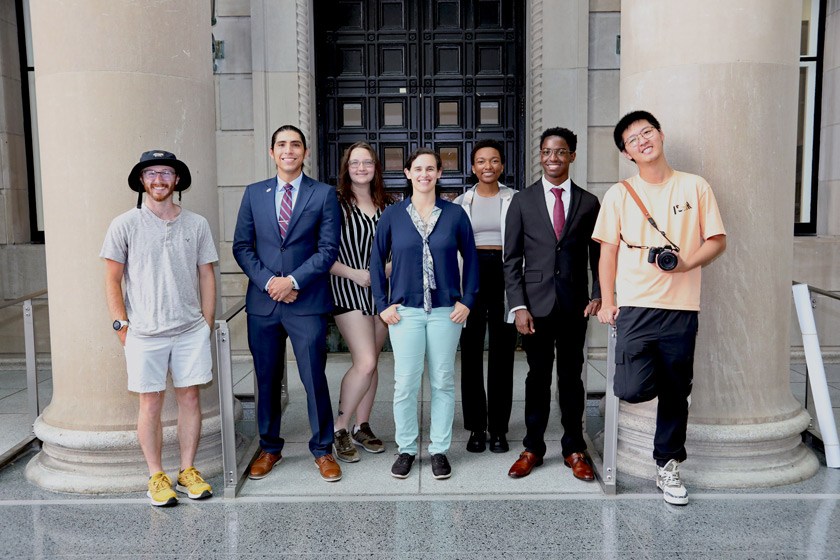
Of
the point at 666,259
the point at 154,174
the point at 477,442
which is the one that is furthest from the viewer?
the point at 477,442

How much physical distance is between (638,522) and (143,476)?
302 centimetres

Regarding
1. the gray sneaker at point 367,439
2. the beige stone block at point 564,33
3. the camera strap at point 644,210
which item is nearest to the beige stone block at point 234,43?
the beige stone block at point 564,33

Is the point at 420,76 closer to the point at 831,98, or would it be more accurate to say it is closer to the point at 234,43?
the point at 234,43

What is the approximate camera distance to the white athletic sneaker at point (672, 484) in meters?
4.29

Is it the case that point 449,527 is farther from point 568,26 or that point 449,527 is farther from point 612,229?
point 568,26

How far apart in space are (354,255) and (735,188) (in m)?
2.45

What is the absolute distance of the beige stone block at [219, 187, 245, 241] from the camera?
8.49m

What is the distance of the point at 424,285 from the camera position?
4.58 meters

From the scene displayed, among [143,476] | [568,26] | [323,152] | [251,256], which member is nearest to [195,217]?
[251,256]

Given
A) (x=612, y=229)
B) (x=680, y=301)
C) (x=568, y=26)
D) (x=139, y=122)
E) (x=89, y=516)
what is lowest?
(x=89, y=516)

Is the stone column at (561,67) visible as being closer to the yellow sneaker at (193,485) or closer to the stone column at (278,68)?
the stone column at (278,68)

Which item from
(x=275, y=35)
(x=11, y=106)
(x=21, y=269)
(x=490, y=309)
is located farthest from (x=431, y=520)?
(x=11, y=106)

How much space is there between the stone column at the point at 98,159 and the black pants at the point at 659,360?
108 inches

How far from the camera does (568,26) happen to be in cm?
827
